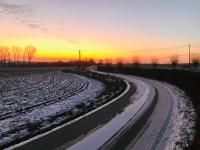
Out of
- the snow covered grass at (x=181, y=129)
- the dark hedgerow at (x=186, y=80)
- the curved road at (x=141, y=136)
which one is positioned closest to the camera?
the curved road at (x=141, y=136)

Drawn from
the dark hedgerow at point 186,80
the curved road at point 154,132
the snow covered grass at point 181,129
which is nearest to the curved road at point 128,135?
the curved road at point 154,132

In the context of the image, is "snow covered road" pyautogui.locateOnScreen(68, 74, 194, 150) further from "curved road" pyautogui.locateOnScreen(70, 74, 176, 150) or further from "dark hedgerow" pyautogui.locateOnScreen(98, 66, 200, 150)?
"dark hedgerow" pyautogui.locateOnScreen(98, 66, 200, 150)

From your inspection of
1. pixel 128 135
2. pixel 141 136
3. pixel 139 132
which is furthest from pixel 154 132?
pixel 128 135

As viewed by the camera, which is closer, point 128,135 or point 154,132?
point 128,135

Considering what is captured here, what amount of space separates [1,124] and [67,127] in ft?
11.8

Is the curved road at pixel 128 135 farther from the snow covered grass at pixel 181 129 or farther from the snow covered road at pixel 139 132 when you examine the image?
the snow covered grass at pixel 181 129

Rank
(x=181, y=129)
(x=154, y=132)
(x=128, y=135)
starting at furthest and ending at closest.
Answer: (x=181, y=129)
(x=154, y=132)
(x=128, y=135)

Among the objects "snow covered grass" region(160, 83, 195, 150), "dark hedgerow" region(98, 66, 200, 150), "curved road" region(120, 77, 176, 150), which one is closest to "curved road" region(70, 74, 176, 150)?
"curved road" region(120, 77, 176, 150)

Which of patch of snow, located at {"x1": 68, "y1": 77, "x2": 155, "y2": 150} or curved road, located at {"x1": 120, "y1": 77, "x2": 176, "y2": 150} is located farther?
curved road, located at {"x1": 120, "y1": 77, "x2": 176, "y2": 150}

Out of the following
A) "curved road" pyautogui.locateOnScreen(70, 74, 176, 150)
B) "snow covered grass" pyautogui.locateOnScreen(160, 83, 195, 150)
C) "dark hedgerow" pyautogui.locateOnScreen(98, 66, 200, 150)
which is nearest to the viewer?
"curved road" pyautogui.locateOnScreen(70, 74, 176, 150)

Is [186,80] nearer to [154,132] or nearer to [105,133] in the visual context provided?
[154,132]

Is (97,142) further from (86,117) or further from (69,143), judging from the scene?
(86,117)

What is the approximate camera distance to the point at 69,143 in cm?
1143

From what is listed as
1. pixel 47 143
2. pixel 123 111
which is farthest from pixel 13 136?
pixel 123 111
